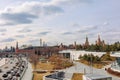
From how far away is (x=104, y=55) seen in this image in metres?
79.2

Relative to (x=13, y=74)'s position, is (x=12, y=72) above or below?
above

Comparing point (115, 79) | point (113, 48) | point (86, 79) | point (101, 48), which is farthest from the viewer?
point (101, 48)

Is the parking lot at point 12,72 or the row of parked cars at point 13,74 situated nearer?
the row of parked cars at point 13,74

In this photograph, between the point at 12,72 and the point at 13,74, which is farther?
the point at 12,72

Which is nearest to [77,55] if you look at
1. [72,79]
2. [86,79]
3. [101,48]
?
[101,48]

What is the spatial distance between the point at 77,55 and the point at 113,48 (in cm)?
1985

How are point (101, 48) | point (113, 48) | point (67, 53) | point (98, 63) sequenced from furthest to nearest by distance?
point (67, 53)
point (101, 48)
point (113, 48)
point (98, 63)

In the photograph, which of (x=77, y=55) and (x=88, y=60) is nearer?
(x=88, y=60)

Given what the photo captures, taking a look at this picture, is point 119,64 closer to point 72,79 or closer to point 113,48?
point 72,79

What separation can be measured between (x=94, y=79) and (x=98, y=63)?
41.5 meters

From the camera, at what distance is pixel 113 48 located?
85.8 meters

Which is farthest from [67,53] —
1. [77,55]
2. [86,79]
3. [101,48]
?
[86,79]

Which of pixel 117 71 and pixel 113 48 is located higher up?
pixel 113 48

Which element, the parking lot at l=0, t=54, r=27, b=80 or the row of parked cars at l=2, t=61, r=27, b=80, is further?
the parking lot at l=0, t=54, r=27, b=80
